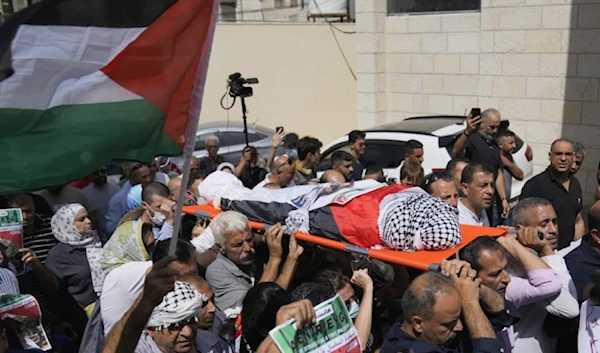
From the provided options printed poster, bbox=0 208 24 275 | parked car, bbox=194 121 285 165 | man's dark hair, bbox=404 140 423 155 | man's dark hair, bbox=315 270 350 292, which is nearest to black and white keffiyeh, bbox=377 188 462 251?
man's dark hair, bbox=315 270 350 292

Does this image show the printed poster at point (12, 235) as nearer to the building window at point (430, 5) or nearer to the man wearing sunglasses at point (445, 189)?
the man wearing sunglasses at point (445, 189)

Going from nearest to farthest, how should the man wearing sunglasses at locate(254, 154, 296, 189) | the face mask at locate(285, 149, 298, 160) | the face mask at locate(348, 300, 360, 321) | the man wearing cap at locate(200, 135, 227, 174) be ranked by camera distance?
the face mask at locate(348, 300, 360, 321)
the man wearing sunglasses at locate(254, 154, 296, 189)
the face mask at locate(285, 149, 298, 160)
the man wearing cap at locate(200, 135, 227, 174)

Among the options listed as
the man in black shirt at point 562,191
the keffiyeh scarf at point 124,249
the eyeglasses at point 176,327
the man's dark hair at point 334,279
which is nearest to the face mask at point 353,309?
the man's dark hair at point 334,279

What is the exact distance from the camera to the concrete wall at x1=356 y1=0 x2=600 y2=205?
29.9 ft

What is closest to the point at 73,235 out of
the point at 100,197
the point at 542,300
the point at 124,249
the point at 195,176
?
the point at 124,249

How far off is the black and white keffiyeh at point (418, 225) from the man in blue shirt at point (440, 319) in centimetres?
47

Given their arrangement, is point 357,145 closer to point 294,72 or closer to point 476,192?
point 476,192

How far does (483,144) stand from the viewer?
22.4ft

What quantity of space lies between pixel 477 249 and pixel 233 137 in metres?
8.68

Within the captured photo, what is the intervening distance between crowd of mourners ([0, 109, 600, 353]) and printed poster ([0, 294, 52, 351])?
5.4 inches

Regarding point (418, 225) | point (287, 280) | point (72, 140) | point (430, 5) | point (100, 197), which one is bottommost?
point (100, 197)

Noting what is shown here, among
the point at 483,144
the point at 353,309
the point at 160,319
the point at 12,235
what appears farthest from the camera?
the point at 483,144

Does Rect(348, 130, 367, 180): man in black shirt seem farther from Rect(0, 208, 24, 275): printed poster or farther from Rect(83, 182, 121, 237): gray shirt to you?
Rect(0, 208, 24, 275): printed poster

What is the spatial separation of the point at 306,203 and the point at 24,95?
1982mm
